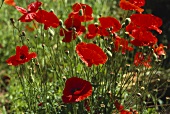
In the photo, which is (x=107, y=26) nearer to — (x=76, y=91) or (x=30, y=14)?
(x=30, y=14)

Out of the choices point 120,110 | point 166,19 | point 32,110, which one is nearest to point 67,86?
point 120,110

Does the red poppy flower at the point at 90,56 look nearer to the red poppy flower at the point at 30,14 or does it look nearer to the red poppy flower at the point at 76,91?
the red poppy flower at the point at 76,91

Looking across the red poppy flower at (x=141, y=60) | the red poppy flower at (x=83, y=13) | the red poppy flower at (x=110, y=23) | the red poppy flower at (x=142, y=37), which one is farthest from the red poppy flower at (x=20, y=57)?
the red poppy flower at (x=141, y=60)

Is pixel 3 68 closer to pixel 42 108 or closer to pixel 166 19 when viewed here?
pixel 42 108

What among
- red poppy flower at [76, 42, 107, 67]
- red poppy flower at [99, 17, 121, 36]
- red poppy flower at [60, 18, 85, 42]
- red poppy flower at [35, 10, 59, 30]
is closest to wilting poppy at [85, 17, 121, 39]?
red poppy flower at [99, 17, 121, 36]

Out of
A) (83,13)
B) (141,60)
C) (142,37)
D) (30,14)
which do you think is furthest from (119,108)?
(30,14)

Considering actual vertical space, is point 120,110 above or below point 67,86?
below

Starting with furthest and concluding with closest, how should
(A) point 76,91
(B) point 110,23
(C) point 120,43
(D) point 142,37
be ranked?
1. (C) point 120,43
2. (B) point 110,23
3. (D) point 142,37
4. (A) point 76,91

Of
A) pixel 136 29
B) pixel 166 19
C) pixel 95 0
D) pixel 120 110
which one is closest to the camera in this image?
pixel 136 29
